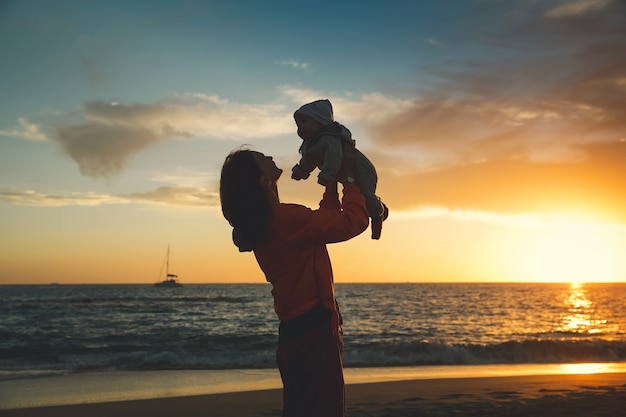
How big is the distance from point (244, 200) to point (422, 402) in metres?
6.14

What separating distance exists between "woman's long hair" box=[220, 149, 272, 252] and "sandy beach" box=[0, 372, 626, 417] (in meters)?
5.18

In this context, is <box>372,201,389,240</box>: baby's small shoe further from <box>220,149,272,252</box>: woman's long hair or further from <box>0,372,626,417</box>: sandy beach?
<box>0,372,626,417</box>: sandy beach

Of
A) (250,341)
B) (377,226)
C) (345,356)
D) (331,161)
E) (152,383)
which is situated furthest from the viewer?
(250,341)

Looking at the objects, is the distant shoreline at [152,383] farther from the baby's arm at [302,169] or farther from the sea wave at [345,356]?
the baby's arm at [302,169]

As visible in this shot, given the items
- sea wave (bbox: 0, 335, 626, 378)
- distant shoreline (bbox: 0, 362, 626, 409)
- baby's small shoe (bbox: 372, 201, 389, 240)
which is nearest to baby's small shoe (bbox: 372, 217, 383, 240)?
baby's small shoe (bbox: 372, 201, 389, 240)

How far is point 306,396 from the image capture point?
2.02m

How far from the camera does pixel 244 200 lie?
210 centimetres

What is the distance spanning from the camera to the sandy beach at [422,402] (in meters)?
6.92

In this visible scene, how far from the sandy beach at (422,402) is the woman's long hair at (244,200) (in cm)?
518

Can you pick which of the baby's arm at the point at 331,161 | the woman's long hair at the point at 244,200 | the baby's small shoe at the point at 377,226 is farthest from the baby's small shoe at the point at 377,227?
the woman's long hair at the point at 244,200

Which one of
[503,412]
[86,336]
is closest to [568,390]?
[503,412]

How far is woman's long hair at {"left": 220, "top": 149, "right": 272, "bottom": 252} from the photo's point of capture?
6.83ft

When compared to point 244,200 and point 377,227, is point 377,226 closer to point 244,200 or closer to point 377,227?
point 377,227

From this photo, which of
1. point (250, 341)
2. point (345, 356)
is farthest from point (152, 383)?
point (250, 341)
